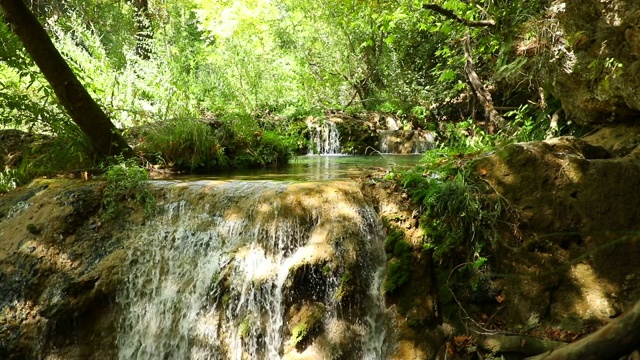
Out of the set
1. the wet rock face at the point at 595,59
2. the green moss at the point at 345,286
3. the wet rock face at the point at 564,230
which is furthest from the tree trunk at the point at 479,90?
the green moss at the point at 345,286

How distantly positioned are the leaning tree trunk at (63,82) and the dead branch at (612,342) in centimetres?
612

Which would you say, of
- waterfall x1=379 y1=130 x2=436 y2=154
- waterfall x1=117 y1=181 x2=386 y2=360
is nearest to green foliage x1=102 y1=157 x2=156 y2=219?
waterfall x1=117 y1=181 x2=386 y2=360

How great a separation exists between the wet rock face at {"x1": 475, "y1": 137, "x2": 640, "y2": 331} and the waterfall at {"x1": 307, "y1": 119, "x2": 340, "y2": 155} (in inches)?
255

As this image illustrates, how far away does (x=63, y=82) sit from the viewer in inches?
225

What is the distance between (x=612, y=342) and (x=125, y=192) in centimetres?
482

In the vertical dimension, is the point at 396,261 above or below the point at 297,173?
below

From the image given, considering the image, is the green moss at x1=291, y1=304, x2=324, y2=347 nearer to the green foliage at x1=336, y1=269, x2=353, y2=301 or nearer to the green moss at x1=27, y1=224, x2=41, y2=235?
the green foliage at x1=336, y1=269, x2=353, y2=301

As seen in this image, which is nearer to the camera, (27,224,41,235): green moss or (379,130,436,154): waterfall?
(27,224,41,235): green moss

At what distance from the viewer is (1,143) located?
22.0 ft

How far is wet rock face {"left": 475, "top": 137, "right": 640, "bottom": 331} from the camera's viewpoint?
3916 mm

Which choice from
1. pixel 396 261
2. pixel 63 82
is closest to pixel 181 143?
pixel 63 82

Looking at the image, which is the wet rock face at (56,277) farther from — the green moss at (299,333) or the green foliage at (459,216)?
the green foliage at (459,216)

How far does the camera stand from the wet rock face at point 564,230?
3.92 metres

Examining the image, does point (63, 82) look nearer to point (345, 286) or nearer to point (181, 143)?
point (181, 143)
